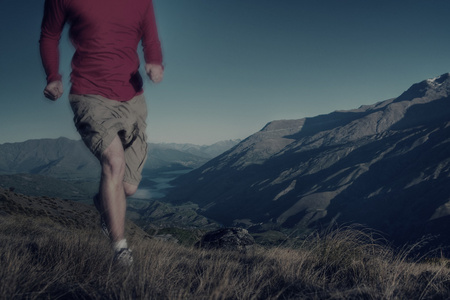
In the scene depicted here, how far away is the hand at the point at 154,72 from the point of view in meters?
2.30

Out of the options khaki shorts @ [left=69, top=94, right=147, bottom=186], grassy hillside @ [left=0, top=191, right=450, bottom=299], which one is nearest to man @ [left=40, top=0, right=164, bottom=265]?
khaki shorts @ [left=69, top=94, right=147, bottom=186]

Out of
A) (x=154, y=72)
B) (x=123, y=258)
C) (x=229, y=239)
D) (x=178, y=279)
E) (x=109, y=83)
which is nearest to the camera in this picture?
(x=178, y=279)

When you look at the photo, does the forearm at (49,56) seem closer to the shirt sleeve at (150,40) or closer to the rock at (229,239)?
the shirt sleeve at (150,40)

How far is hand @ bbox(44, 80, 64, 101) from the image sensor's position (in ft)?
6.61

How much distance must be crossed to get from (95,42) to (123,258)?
173 centimetres

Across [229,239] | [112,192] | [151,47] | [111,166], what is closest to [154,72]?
[151,47]

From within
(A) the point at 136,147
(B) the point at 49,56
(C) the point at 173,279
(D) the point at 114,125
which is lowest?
(C) the point at 173,279

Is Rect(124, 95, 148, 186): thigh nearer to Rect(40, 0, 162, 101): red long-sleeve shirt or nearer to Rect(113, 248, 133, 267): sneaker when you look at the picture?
Rect(40, 0, 162, 101): red long-sleeve shirt

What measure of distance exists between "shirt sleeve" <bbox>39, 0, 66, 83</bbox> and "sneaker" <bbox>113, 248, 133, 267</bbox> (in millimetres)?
1507

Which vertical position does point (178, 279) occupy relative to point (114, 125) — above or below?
below

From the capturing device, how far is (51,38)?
2.14 meters

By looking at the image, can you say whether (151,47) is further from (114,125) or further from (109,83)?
(114,125)

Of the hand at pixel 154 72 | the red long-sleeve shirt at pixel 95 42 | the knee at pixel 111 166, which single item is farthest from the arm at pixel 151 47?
the knee at pixel 111 166

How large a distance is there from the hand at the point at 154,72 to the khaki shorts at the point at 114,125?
240 millimetres
